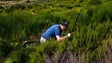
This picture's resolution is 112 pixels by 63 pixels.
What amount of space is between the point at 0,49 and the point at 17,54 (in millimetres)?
859

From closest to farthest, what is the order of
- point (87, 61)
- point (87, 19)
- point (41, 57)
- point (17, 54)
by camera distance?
point (87, 61), point (41, 57), point (17, 54), point (87, 19)

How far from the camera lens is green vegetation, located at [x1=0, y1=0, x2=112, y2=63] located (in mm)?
12836

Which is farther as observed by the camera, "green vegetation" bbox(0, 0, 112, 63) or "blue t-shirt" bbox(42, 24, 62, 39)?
"blue t-shirt" bbox(42, 24, 62, 39)

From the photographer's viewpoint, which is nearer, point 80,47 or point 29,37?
point 80,47

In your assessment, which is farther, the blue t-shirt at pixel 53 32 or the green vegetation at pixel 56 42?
the blue t-shirt at pixel 53 32

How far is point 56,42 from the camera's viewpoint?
44.9 feet

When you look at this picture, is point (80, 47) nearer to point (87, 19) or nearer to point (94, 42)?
point (94, 42)

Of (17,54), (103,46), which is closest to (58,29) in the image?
(17,54)

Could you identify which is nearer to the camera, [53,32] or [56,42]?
[56,42]

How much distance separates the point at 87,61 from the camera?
1255 centimetres

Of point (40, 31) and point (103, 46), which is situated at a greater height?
point (103, 46)

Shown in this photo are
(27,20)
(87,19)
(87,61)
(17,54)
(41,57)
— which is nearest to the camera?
(87,61)

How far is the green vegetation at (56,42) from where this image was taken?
12836 millimetres

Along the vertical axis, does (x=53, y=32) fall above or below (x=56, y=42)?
below
